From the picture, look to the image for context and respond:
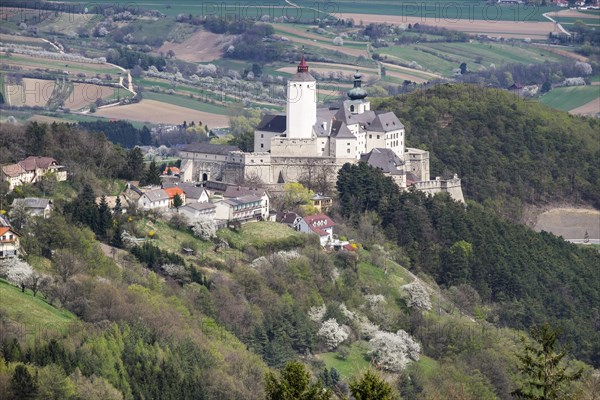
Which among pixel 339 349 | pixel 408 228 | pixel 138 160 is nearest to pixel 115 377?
pixel 339 349

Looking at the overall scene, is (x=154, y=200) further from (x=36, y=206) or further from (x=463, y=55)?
(x=463, y=55)

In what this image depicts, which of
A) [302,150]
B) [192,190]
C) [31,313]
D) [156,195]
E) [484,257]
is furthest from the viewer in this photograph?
[484,257]

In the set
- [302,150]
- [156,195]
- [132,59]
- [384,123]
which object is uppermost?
[384,123]

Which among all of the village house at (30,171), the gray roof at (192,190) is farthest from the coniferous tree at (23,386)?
the gray roof at (192,190)

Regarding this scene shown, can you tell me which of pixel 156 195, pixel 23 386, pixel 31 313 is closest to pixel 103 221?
pixel 156 195

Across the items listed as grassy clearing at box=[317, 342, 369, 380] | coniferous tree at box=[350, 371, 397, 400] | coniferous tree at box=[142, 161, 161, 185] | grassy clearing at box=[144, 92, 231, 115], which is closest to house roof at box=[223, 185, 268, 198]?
coniferous tree at box=[142, 161, 161, 185]

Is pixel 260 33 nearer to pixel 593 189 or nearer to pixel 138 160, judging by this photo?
pixel 593 189

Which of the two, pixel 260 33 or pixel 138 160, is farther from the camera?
pixel 260 33
